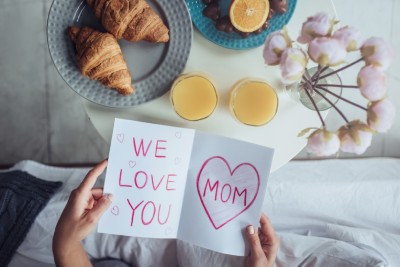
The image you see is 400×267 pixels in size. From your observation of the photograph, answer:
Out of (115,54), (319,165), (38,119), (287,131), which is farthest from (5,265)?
(319,165)

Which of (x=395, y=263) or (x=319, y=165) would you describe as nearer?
(x=395, y=263)

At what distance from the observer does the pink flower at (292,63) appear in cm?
62

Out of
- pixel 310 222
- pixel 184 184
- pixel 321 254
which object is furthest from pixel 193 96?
pixel 310 222

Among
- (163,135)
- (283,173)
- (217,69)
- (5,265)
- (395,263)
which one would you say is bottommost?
(5,265)

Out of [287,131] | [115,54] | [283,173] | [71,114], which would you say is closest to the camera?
[115,54]

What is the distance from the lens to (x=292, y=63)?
2.02 feet

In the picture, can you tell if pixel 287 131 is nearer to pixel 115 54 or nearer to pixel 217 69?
pixel 217 69

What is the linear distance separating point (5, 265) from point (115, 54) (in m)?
0.64

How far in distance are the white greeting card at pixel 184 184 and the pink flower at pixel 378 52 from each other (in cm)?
27

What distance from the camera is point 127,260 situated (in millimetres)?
1018

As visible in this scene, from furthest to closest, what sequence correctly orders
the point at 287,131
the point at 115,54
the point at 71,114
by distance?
the point at 71,114 → the point at 287,131 → the point at 115,54

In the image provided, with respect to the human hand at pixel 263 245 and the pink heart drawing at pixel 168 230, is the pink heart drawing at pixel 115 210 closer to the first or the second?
the pink heart drawing at pixel 168 230

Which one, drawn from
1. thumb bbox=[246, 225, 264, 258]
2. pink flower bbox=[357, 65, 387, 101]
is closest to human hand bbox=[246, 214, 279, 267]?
thumb bbox=[246, 225, 264, 258]

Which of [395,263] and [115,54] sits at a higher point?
[115,54]
